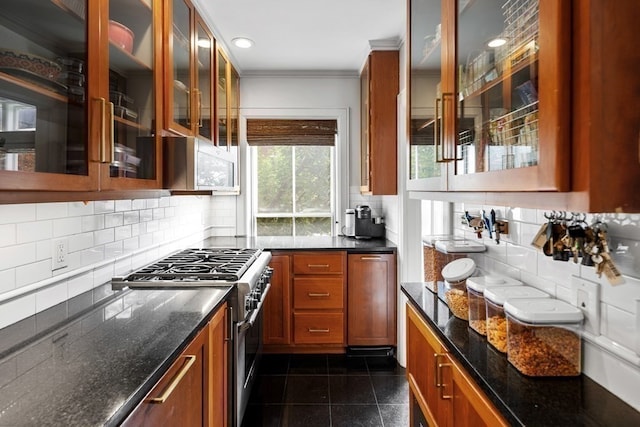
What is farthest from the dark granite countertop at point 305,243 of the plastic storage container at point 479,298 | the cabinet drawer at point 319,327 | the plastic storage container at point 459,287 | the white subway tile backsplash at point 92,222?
the plastic storage container at point 479,298

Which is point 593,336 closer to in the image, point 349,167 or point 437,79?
point 437,79

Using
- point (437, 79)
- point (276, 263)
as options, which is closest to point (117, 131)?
point (437, 79)

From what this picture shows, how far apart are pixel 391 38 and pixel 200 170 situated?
1945 millimetres

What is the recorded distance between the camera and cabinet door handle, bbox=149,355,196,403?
107cm

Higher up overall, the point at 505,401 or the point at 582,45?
the point at 582,45

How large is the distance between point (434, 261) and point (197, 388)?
1.15 metres

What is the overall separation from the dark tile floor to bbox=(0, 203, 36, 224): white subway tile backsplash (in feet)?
5.32

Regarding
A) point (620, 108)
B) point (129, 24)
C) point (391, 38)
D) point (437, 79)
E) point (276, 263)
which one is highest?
point (391, 38)

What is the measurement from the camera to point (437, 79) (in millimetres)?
1499

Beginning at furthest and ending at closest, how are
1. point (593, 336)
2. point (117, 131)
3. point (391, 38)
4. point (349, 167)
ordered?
point (349, 167), point (391, 38), point (117, 131), point (593, 336)

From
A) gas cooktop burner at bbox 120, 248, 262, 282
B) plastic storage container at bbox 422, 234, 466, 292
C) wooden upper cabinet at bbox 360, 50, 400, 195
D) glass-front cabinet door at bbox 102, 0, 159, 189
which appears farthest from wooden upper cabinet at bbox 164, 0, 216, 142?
plastic storage container at bbox 422, 234, 466, 292

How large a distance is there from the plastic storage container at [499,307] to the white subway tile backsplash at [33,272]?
1.58m

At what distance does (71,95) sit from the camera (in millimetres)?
1154

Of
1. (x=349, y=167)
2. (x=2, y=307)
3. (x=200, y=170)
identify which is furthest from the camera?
(x=349, y=167)
